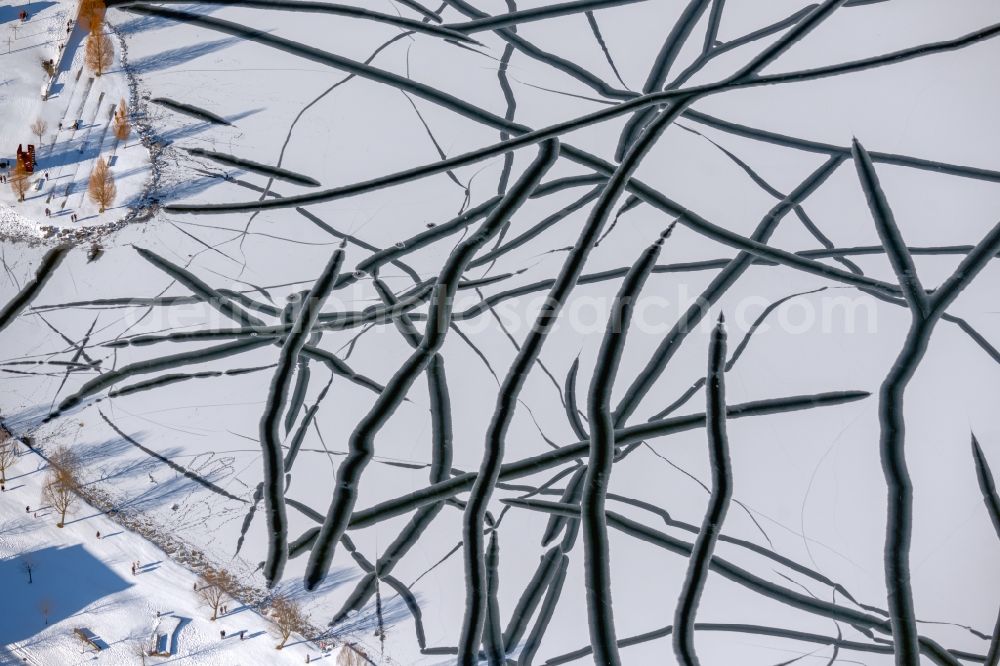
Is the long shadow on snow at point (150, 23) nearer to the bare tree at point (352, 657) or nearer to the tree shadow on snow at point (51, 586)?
the tree shadow on snow at point (51, 586)

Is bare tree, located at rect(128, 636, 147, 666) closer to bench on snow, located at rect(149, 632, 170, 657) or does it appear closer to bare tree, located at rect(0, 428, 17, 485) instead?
bench on snow, located at rect(149, 632, 170, 657)

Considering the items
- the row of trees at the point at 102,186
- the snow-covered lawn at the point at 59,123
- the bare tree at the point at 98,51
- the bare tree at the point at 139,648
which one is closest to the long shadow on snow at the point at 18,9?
the snow-covered lawn at the point at 59,123

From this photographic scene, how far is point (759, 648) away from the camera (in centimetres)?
59

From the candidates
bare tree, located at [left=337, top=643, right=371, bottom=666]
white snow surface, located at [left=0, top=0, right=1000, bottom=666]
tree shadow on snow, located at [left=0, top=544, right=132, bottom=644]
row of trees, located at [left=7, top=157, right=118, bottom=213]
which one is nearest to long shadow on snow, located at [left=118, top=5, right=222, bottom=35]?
white snow surface, located at [left=0, top=0, right=1000, bottom=666]

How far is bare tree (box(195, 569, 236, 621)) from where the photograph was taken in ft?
2.08

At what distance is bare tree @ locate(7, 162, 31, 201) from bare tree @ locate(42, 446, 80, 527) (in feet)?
1.02

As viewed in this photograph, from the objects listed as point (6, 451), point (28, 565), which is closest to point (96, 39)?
point (6, 451)

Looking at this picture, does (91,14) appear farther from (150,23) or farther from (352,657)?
(352,657)

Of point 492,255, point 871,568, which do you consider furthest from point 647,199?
point 871,568

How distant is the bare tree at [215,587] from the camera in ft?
2.08

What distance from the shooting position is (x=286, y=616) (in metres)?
0.62

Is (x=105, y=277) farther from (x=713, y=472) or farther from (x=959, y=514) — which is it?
(x=959, y=514)

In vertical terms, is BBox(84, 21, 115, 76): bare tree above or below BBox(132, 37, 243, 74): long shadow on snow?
above

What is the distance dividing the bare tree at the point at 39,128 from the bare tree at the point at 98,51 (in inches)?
3.6
